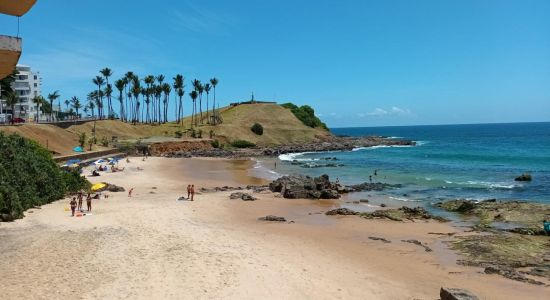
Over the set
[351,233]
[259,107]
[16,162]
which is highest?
[259,107]

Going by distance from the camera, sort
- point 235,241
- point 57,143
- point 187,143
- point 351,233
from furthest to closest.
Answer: point 187,143
point 57,143
point 351,233
point 235,241

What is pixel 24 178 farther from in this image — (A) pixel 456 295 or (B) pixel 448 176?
(B) pixel 448 176

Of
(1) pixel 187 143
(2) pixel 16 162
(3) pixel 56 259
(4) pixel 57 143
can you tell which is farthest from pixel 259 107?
(3) pixel 56 259

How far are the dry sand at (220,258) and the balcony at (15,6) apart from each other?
789 cm

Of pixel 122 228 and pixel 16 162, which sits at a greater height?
pixel 16 162

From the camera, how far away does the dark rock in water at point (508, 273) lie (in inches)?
623

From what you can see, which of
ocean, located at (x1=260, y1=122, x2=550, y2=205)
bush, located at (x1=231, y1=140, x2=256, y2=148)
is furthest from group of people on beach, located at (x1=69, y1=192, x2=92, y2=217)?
bush, located at (x1=231, y1=140, x2=256, y2=148)

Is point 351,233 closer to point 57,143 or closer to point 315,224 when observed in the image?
point 315,224

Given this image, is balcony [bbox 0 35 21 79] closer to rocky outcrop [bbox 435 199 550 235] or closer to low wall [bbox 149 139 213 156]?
rocky outcrop [bbox 435 199 550 235]

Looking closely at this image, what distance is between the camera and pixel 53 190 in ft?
98.7

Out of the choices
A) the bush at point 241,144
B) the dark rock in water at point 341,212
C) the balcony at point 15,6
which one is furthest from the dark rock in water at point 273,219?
the bush at point 241,144

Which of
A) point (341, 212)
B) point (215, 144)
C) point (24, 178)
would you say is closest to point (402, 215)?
point (341, 212)

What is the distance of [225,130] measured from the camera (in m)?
110

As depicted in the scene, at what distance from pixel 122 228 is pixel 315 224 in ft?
35.3
